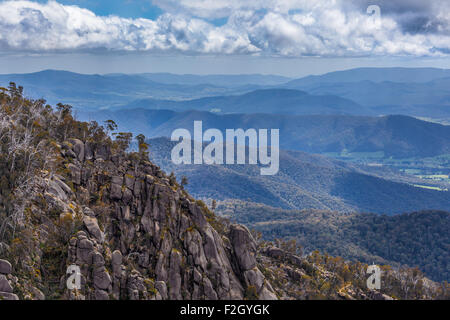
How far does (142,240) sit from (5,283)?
786 inches

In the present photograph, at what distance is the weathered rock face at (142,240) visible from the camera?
47.9 m

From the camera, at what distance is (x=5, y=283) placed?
38.9 metres

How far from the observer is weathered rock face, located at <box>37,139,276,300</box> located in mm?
47906

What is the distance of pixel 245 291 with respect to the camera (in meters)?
56.0

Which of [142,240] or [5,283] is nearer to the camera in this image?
[5,283]

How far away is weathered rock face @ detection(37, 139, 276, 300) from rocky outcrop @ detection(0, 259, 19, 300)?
6186 millimetres

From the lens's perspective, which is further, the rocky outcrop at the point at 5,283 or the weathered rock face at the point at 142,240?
the weathered rock face at the point at 142,240

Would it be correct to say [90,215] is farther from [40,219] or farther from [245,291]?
[245,291]

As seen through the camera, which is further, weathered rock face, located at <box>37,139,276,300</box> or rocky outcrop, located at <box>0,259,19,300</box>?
weathered rock face, located at <box>37,139,276,300</box>

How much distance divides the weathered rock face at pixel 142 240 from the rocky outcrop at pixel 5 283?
619 centimetres

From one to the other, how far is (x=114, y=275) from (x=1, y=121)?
3346cm

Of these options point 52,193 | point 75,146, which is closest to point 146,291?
point 52,193

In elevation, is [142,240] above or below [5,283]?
below
